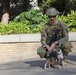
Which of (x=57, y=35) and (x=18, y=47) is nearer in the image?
(x=57, y=35)

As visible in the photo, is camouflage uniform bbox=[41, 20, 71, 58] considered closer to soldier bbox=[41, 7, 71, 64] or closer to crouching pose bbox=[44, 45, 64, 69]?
soldier bbox=[41, 7, 71, 64]

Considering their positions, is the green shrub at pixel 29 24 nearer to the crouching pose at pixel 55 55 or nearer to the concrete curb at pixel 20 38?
the concrete curb at pixel 20 38

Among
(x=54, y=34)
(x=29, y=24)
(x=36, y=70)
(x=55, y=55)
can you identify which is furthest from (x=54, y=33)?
(x=29, y=24)

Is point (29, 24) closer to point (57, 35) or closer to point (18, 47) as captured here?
point (18, 47)

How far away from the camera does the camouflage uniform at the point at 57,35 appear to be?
9.06 m

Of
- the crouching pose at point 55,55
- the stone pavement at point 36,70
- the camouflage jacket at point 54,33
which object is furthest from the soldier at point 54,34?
the stone pavement at point 36,70

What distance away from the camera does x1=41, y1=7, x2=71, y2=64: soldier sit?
356 inches

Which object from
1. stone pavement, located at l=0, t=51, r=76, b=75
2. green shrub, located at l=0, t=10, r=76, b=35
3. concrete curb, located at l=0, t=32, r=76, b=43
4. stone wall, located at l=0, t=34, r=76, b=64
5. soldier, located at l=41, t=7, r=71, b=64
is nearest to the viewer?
stone pavement, located at l=0, t=51, r=76, b=75

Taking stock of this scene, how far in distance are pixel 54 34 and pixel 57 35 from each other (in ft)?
0.29

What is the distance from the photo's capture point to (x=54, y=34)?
364 inches

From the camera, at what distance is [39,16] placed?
50.3 feet

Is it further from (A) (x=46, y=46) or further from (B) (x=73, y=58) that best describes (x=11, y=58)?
(A) (x=46, y=46)

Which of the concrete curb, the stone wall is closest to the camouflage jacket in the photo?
the stone wall

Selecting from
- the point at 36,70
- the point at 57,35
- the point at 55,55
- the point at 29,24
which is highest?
the point at 29,24
